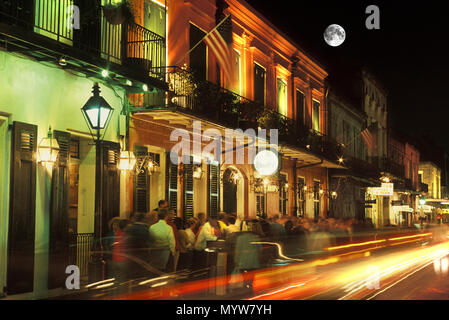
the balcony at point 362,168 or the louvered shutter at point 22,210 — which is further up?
the balcony at point 362,168

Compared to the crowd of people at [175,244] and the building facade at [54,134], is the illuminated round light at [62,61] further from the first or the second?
the crowd of people at [175,244]

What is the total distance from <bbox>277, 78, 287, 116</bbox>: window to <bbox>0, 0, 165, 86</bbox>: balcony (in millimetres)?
10075

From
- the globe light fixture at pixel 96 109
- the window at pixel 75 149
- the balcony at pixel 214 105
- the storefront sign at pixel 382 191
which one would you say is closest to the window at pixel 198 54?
the balcony at pixel 214 105

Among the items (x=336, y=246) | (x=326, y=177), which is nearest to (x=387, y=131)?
(x=326, y=177)

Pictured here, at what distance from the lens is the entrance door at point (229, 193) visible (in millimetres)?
20234

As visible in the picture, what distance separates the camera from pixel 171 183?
54.4 feet

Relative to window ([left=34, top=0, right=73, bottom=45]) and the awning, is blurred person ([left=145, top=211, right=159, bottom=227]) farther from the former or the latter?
window ([left=34, top=0, right=73, bottom=45])

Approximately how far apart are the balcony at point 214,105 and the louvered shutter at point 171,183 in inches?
62.6

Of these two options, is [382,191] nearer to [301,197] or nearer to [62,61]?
[301,197]

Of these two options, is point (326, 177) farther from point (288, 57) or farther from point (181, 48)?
point (181, 48)

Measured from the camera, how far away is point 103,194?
1347 cm

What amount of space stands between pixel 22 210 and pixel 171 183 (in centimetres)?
589


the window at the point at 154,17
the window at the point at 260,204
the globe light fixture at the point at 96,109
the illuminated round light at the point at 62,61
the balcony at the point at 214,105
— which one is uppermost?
the window at the point at 154,17

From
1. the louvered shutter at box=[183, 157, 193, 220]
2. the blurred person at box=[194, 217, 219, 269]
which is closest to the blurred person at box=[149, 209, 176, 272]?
the blurred person at box=[194, 217, 219, 269]
